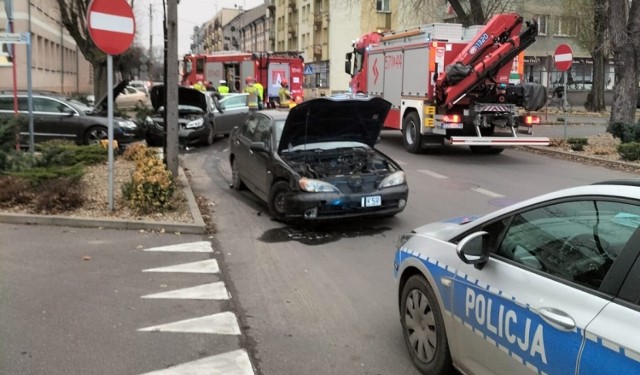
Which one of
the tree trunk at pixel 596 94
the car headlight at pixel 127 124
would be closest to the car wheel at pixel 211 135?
the car headlight at pixel 127 124

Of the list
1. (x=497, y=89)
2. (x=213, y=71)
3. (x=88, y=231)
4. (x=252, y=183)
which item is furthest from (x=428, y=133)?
(x=213, y=71)

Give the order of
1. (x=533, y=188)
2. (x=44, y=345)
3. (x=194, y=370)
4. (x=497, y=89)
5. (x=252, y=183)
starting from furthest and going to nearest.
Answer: (x=497, y=89) < (x=533, y=188) < (x=252, y=183) < (x=44, y=345) < (x=194, y=370)

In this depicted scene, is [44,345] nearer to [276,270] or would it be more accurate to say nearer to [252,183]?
[276,270]

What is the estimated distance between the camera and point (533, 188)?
11078 mm

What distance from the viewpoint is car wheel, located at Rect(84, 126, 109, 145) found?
15211 millimetres

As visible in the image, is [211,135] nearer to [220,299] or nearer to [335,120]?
[335,120]

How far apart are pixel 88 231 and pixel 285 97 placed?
57.4ft

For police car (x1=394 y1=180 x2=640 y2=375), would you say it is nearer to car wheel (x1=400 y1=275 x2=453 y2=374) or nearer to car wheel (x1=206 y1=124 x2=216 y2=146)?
car wheel (x1=400 y1=275 x2=453 y2=374)

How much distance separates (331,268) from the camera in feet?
21.2

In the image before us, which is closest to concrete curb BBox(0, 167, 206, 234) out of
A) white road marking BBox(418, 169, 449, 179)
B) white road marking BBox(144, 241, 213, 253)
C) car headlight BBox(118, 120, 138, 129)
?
white road marking BBox(144, 241, 213, 253)

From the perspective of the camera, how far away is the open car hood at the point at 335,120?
8359 millimetres

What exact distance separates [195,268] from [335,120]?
3.38 m

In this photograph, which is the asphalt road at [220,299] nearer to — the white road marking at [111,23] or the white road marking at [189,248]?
the white road marking at [189,248]

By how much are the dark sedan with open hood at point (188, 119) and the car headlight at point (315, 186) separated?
9874 mm
